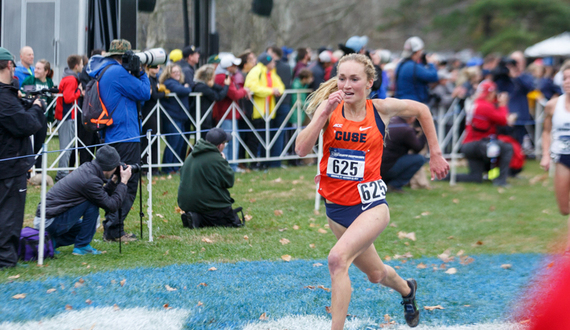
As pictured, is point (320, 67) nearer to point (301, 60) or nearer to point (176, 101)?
point (301, 60)

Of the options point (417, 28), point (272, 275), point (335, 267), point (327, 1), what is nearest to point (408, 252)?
point (272, 275)

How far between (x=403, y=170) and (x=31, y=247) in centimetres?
651

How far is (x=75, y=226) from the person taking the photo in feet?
21.7

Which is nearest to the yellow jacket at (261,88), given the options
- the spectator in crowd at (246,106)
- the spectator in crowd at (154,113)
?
the spectator in crowd at (246,106)

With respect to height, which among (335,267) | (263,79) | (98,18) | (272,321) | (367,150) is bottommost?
(272,321)

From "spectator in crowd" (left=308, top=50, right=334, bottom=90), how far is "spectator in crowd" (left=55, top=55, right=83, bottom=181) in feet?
16.3

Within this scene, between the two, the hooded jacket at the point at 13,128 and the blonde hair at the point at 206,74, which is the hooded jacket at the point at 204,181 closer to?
the hooded jacket at the point at 13,128

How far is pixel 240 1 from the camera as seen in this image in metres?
28.8

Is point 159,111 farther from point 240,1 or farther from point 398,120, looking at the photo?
point 240,1

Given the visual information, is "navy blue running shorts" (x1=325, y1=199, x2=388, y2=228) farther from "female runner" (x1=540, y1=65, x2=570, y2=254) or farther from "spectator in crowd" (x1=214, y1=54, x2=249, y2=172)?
"spectator in crowd" (x1=214, y1=54, x2=249, y2=172)

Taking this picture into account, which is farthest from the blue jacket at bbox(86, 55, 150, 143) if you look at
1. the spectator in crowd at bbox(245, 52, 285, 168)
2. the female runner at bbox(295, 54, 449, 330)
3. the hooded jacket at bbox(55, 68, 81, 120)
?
the spectator in crowd at bbox(245, 52, 285, 168)

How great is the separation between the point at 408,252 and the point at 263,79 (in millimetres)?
6226

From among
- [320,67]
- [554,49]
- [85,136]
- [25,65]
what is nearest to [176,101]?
[85,136]

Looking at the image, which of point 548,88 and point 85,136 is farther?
point 548,88
